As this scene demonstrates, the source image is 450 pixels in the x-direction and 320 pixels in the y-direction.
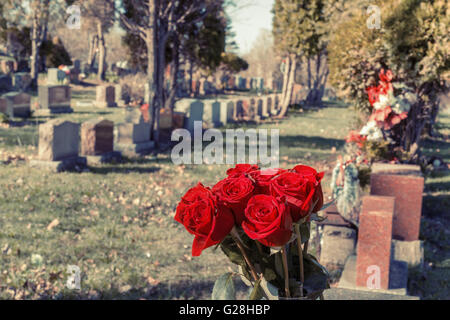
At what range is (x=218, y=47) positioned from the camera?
2212cm

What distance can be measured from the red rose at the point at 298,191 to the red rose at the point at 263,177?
1.3 inches

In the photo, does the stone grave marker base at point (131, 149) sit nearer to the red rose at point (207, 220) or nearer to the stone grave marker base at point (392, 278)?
the stone grave marker base at point (392, 278)

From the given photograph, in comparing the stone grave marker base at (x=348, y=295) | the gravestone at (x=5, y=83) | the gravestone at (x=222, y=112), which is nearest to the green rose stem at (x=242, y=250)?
the stone grave marker base at (x=348, y=295)

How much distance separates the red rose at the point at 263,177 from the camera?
4.66ft

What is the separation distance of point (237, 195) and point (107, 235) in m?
4.65

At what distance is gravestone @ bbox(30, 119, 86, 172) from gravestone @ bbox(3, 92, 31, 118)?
6985 mm

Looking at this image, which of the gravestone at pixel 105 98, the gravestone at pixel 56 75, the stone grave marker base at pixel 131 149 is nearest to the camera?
the stone grave marker base at pixel 131 149

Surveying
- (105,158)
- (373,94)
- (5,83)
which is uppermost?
(5,83)

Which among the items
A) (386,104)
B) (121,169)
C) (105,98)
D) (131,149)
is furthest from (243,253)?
(105,98)

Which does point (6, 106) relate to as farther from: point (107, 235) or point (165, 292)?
point (165, 292)

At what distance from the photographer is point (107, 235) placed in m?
5.71

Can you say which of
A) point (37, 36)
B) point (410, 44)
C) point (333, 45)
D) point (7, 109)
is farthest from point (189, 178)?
point (37, 36)

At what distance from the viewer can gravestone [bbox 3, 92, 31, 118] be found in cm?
1515

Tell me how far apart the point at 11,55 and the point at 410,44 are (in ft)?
113
